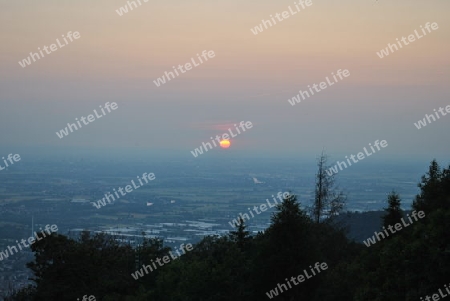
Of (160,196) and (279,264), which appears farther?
(160,196)

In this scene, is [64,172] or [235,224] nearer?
[235,224]

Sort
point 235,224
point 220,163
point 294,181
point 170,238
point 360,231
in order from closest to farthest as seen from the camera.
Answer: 1. point 235,224
2. point 360,231
3. point 170,238
4. point 294,181
5. point 220,163

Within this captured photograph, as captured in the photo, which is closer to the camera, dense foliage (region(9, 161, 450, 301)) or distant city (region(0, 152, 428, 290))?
dense foliage (region(9, 161, 450, 301))

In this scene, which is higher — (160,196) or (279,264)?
(160,196)

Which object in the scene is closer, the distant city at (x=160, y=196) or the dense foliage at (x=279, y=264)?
the dense foliage at (x=279, y=264)

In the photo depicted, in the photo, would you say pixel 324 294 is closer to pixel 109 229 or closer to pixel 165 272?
pixel 165 272

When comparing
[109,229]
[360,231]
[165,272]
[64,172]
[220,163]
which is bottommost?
[360,231]

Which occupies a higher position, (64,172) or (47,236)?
(64,172)

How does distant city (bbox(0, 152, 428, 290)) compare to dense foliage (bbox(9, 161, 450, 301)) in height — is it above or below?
above

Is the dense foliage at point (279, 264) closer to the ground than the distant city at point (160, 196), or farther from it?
closer to the ground

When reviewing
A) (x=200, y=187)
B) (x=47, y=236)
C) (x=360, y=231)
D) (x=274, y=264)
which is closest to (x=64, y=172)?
(x=200, y=187)

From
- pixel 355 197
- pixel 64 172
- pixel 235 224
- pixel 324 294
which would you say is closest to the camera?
pixel 324 294
